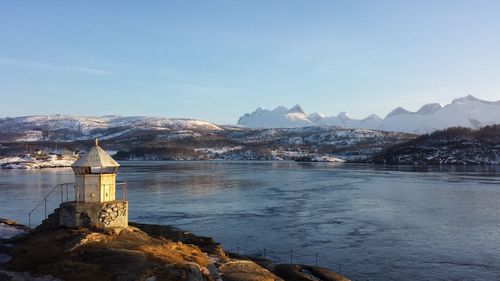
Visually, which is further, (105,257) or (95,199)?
(95,199)

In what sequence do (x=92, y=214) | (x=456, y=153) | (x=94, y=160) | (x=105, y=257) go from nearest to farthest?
(x=105, y=257)
(x=92, y=214)
(x=94, y=160)
(x=456, y=153)

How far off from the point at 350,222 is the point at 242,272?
26.5m

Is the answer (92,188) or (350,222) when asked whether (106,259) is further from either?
(350,222)

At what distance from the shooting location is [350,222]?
41719 mm

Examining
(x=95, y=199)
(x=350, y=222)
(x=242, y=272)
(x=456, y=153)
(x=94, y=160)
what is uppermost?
(x=456, y=153)

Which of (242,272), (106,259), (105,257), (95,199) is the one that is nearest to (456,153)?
(95,199)

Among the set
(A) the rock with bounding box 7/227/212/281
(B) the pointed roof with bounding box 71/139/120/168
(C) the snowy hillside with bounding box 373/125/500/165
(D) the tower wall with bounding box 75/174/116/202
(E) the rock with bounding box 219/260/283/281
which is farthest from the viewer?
(C) the snowy hillside with bounding box 373/125/500/165

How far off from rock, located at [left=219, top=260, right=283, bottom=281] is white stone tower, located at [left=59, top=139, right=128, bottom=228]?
5266 millimetres

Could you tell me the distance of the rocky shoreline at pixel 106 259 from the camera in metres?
14.6

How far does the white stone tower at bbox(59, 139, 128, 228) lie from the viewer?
767 inches

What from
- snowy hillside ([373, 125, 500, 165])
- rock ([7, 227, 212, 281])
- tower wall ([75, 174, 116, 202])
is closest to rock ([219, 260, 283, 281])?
rock ([7, 227, 212, 281])

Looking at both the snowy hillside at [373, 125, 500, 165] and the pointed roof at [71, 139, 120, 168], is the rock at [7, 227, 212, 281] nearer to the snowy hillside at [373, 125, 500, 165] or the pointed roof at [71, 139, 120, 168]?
the pointed roof at [71, 139, 120, 168]

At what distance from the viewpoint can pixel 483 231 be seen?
37.9 m

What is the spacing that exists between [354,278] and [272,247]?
783cm
